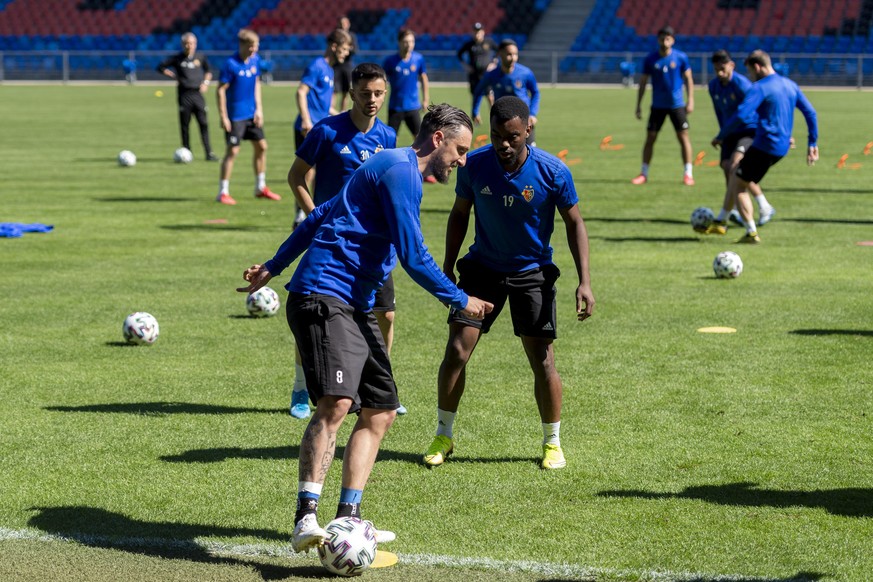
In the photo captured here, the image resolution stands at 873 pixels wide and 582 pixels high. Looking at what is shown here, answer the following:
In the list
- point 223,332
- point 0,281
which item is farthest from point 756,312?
point 0,281

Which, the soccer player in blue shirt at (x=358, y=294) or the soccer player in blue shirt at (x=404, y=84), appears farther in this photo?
the soccer player in blue shirt at (x=404, y=84)

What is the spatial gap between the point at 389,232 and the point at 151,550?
5.87ft

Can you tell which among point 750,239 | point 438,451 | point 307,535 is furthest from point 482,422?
point 750,239

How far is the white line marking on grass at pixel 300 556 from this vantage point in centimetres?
542

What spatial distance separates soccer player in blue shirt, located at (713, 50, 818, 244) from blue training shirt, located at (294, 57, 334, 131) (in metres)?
4.83

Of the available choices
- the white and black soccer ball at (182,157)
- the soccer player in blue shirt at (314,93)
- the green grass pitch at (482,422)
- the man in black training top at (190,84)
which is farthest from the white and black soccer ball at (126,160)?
the soccer player in blue shirt at (314,93)

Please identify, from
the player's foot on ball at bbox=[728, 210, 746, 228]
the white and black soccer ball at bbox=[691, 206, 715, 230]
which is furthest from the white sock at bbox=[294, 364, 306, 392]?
the player's foot on ball at bbox=[728, 210, 746, 228]

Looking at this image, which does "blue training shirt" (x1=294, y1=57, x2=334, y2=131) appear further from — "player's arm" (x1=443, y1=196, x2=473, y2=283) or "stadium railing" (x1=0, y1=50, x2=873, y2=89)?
"stadium railing" (x1=0, y1=50, x2=873, y2=89)

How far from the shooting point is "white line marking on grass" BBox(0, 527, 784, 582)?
17.8ft

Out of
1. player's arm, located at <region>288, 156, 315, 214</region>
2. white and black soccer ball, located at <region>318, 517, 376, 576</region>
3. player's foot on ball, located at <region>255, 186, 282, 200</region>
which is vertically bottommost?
player's foot on ball, located at <region>255, 186, 282, 200</region>

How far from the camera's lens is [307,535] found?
5.32 metres

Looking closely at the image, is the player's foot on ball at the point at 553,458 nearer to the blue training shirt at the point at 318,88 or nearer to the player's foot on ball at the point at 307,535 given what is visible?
the player's foot on ball at the point at 307,535

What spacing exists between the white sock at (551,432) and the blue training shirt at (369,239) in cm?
173

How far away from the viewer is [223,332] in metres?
10.5
